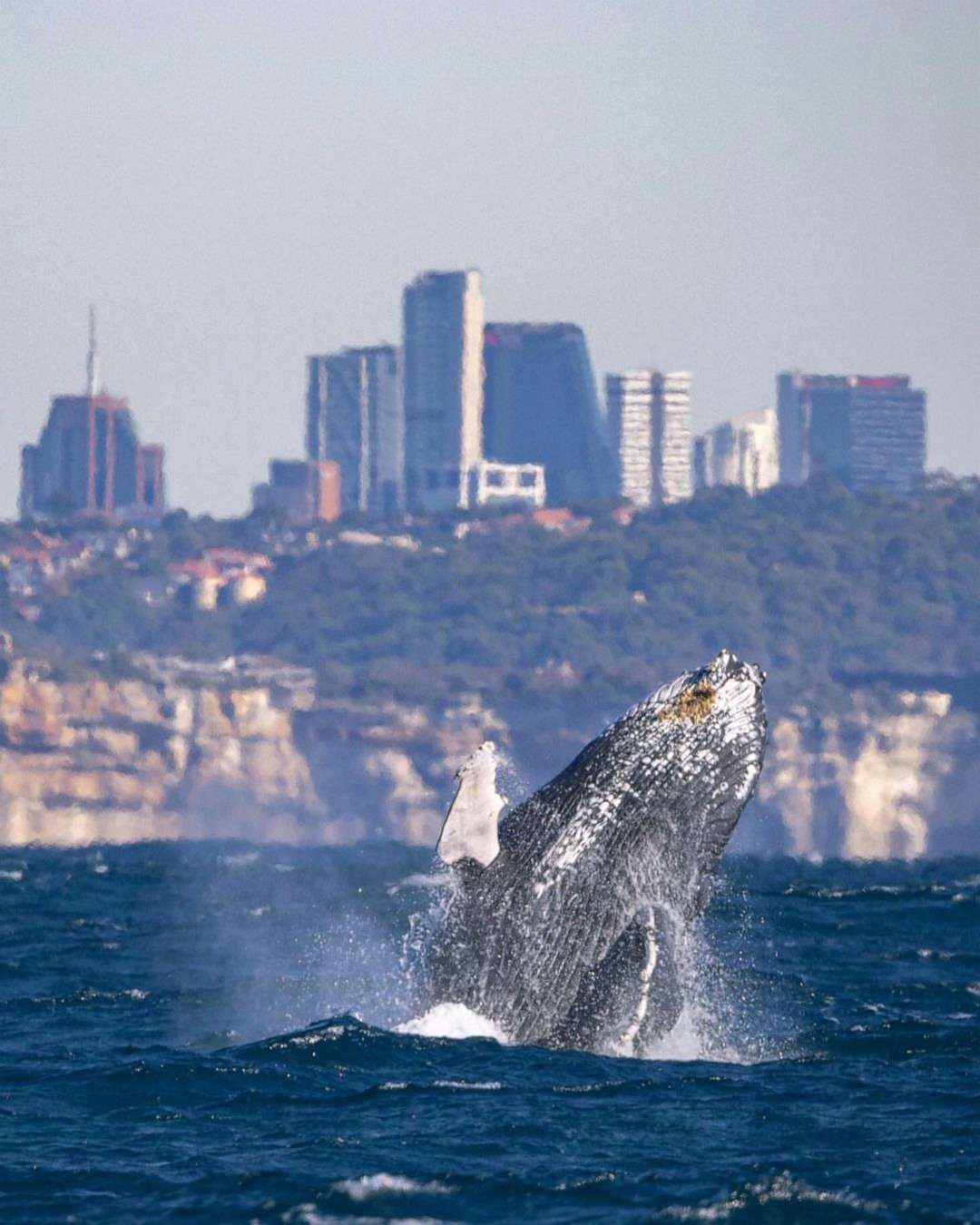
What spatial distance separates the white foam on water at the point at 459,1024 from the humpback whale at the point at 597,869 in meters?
0.08

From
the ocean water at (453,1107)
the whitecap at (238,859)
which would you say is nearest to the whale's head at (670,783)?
the ocean water at (453,1107)

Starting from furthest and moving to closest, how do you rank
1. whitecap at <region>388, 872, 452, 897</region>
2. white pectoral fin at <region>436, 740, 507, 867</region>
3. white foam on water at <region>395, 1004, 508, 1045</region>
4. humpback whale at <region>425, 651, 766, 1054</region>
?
whitecap at <region>388, 872, 452, 897</region>
white foam on water at <region>395, 1004, 508, 1045</region>
humpback whale at <region>425, 651, 766, 1054</region>
white pectoral fin at <region>436, 740, 507, 867</region>

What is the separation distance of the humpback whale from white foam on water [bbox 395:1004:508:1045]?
81 mm

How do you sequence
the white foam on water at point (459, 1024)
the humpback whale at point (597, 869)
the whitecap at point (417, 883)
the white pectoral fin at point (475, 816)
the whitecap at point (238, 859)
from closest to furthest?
the white pectoral fin at point (475, 816), the humpback whale at point (597, 869), the white foam on water at point (459, 1024), the whitecap at point (417, 883), the whitecap at point (238, 859)

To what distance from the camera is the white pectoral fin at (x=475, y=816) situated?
20.3m

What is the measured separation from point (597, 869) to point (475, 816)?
3.53 ft

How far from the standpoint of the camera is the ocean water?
18.9m

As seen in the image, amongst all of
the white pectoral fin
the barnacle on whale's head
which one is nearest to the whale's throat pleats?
the white pectoral fin

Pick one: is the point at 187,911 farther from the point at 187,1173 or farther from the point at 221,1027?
the point at 187,1173

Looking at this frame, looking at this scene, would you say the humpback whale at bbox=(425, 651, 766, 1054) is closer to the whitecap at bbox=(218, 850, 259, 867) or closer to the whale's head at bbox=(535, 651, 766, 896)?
the whale's head at bbox=(535, 651, 766, 896)

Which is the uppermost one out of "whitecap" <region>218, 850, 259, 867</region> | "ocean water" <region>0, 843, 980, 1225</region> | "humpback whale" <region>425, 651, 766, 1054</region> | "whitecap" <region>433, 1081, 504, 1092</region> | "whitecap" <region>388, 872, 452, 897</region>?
"humpback whale" <region>425, 651, 766, 1054</region>

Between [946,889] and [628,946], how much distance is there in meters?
43.8

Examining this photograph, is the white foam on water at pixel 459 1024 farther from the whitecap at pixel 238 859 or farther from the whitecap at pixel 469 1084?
the whitecap at pixel 238 859

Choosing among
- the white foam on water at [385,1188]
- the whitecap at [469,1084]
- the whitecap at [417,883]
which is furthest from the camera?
the whitecap at [417,883]
